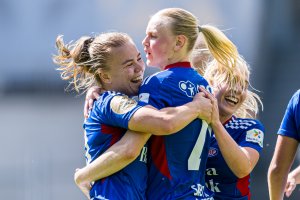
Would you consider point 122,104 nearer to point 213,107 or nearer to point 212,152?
point 213,107

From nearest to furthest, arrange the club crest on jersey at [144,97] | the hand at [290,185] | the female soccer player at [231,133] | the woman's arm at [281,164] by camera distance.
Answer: the club crest on jersey at [144,97]
the female soccer player at [231,133]
the woman's arm at [281,164]
the hand at [290,185]

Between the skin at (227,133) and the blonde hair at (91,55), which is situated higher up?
the blonde hair at (91,55)

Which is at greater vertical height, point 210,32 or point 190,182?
point 210,32

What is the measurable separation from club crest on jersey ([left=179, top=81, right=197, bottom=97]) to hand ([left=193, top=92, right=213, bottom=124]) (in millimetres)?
22

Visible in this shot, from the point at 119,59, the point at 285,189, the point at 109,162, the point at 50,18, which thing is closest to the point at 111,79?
the point at 119,59

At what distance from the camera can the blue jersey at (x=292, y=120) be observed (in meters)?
3.78

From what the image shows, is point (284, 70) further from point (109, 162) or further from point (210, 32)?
point (109, 162)

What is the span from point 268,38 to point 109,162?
13.5 feet

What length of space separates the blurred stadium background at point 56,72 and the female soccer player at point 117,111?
3.35 metres

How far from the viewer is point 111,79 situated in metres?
3.27

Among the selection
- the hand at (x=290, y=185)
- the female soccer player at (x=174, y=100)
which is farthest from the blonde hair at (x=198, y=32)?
the hand at (x=290, y=185)

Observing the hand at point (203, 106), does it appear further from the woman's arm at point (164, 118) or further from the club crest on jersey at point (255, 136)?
the club crest on jersey at point (255, 136)

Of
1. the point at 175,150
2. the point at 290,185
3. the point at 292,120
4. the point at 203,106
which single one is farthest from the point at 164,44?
the point at 290,185

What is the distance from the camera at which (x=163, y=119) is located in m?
3.00
